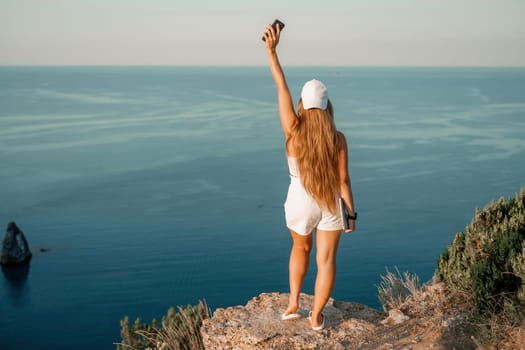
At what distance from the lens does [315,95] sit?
417 cm

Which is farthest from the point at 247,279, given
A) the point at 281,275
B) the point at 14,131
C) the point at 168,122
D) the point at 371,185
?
the point at 14,131

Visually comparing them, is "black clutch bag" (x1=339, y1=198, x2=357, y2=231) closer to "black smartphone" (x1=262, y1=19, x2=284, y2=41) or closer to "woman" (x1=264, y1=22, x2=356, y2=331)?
"woman" (x1=264, y1=22, x2=356, y2=331)

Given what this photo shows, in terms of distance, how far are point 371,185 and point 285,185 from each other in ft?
36.8

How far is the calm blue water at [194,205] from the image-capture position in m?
45.6

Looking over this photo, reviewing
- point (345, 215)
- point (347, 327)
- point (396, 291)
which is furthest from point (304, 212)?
point (396, 291)

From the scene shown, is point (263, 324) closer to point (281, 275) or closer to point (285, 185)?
point (281, 275)

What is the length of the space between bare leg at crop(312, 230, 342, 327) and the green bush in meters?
1.64

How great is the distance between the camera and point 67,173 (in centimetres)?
7500

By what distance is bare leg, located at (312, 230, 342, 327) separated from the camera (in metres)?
4.63

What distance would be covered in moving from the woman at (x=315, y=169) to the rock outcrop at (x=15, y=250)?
53465 mm

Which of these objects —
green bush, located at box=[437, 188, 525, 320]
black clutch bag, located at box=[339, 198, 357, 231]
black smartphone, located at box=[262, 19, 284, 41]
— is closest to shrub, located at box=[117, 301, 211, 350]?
black clutch bag, located at box=[339, 198, 357, 231]

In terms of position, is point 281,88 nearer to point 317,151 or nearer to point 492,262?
point 317,151

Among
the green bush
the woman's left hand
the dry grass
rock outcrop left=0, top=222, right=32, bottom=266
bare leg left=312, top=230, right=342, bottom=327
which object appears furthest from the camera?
rock outcrop left=0, top=222, right=32, bottom=266

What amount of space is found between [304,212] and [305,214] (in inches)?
0.8
